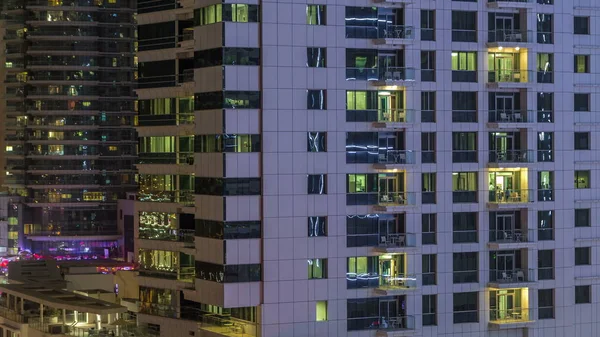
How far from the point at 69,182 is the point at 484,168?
7046cm

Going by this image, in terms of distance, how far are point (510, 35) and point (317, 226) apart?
37.1ft

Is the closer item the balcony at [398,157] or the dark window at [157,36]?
the balcony at [398,157]

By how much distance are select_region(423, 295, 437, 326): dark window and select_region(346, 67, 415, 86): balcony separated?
8.65 metres

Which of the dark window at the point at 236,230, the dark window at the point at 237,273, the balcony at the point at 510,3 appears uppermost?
the balcony at the point at 510,3

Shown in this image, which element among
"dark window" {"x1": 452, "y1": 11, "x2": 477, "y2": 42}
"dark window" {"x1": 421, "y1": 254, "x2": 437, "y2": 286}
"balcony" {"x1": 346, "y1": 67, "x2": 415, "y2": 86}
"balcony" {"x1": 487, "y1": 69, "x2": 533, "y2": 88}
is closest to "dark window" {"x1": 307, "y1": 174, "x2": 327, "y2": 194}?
"balcony" {"x1": 346, "y1": 67, "x2": 415, "y2": 86}

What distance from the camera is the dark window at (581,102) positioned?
5894 centimetres

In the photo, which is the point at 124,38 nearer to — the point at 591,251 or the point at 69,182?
the point at 69,182

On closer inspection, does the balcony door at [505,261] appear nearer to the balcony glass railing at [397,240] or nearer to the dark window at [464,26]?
the balcony glass railing at [397,240]

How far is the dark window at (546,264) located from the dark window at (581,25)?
913cm

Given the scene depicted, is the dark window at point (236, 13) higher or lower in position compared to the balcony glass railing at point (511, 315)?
higher

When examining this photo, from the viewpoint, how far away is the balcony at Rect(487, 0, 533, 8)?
5705 centimetres

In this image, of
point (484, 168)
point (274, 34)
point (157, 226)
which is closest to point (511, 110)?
point (484, 168)

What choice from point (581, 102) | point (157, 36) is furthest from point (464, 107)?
point (157, 36)

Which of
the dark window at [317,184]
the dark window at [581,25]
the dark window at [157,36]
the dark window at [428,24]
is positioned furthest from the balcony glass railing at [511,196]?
the dark window at [157,36]
